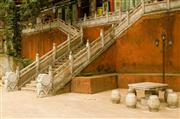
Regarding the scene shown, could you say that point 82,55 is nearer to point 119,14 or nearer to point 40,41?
point 119,14

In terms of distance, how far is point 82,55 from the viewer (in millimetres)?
15484

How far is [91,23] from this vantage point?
20.1 metres

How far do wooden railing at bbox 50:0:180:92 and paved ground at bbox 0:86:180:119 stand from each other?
4.52 ft

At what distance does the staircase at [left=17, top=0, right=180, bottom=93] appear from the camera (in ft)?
47.9

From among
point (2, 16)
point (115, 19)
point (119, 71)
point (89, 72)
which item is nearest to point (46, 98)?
point (89, 72)

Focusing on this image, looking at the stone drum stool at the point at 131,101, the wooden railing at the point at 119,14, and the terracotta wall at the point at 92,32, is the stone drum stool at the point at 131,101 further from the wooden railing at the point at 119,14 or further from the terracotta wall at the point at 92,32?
the terracotta wall at the point at 92,32

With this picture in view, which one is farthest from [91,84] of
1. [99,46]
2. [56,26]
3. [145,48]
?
[56,26]

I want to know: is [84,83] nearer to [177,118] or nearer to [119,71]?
[119,71]

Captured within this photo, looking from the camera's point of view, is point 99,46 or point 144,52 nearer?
point 144,52

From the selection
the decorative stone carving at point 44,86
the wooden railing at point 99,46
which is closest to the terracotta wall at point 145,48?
the wooden railing at point 99,46

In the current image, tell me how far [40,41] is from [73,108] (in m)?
14.8

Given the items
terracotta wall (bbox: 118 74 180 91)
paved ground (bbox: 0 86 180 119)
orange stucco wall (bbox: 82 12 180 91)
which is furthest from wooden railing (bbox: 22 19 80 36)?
paved ground (bbox: 0 86 180 119)

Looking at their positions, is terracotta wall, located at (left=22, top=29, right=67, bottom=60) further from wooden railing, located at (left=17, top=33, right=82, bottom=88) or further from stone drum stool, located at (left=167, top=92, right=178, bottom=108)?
stone drum stool, located at (left=167, top=92, right=178, bottom=108)

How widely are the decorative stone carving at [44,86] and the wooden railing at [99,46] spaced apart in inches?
16.8
